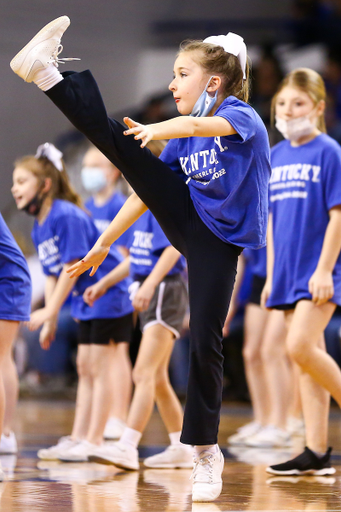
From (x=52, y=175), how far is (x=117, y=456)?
1.26 metres

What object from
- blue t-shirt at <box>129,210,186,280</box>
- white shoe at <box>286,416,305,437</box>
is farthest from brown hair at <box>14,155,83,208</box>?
white shoe at <box>286,416,305,437</box>

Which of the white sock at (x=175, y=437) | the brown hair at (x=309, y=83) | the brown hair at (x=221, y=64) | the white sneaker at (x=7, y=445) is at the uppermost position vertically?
the brown hair at (x=309, y=83)

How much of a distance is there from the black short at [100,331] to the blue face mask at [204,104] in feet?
4.23

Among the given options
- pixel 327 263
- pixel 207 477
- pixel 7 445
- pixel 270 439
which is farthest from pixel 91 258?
pixel 270 439

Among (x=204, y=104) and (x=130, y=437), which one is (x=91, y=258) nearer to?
(x=204, y=104)

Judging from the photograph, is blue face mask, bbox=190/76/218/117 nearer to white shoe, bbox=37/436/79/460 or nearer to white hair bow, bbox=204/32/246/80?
white hair bow, bbox=204/32/246/80

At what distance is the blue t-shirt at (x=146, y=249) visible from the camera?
2.93 meters

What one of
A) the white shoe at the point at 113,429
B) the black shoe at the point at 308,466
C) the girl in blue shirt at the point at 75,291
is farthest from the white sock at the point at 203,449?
the white shoe at the point at 113,429

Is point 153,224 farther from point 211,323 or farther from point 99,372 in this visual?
point 211,323

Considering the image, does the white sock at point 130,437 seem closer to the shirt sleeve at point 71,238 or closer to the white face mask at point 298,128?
the shirt sleeve at point 71,238

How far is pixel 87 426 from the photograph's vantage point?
305cm

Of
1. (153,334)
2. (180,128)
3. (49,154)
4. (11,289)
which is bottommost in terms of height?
(153,334)

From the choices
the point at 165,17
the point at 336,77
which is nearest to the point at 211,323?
the point at 336,77

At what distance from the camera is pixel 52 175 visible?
3186mm
